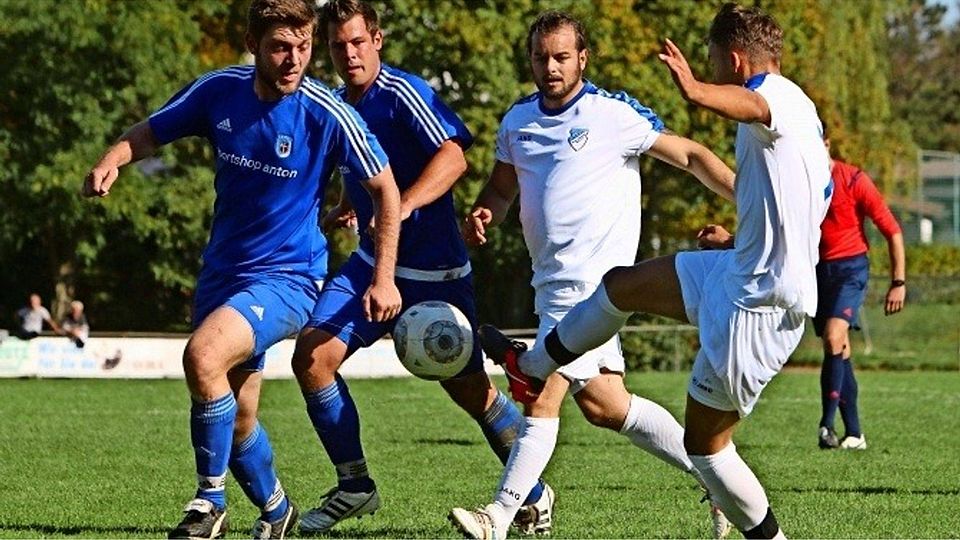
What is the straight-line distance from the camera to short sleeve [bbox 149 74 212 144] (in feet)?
26.2

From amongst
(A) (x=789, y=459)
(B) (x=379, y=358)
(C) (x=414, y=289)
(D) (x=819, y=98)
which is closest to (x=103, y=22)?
(B) (x=379, y=358)

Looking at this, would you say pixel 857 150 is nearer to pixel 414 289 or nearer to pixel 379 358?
pixel 379 358

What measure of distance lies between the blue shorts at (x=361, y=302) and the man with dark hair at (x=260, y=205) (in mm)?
167

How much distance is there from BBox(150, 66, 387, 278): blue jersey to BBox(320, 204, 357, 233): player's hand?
3.23 ft

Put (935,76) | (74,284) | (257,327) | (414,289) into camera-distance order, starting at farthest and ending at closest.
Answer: (935,76)
(74,284)
(414,289)
(257,327)

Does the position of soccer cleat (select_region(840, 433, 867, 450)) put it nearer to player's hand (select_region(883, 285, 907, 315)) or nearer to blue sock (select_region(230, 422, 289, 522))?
player's hand (select_region(883, 285, 907, 315))

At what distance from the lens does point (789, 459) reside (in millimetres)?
12844

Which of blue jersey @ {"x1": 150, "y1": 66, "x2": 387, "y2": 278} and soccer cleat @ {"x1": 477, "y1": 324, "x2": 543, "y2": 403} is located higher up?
blue jersey @ {"x1": 150, "y1": 66, "x2": 387, "y2": 278}

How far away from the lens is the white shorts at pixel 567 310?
812 cm

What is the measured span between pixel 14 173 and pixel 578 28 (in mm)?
28423

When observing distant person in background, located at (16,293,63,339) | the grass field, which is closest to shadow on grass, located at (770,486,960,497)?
the grass field

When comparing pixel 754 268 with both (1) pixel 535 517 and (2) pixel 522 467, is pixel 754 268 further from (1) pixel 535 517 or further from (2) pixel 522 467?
(1) pixel 535 517

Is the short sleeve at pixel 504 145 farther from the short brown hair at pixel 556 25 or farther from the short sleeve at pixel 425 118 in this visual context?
the short brown hair at pixel 556 25

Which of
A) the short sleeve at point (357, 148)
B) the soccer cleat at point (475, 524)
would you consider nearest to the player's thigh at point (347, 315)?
the short sleeve at point (357, 148)
